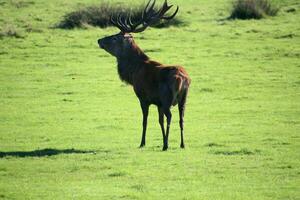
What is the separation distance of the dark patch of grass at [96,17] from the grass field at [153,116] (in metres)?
0.75

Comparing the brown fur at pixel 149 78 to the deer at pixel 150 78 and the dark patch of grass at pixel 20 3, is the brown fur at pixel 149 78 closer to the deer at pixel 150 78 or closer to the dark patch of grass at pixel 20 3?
the deer at pixel 150 78

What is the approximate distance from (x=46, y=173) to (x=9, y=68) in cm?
1559

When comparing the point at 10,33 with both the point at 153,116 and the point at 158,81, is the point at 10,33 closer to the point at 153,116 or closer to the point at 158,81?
the point at 153,116

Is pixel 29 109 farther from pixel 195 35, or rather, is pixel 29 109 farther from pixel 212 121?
pixel 195 35

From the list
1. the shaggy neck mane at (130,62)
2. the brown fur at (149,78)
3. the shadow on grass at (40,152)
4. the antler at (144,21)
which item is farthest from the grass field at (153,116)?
the antler at (144,21)

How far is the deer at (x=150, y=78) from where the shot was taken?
54.7ft

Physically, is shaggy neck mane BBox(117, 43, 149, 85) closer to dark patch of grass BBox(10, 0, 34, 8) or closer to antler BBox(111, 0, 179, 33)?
antler BBox(111, 0, 179, 33)

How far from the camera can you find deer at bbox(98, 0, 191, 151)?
16.7 metres

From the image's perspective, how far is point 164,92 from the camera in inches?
657

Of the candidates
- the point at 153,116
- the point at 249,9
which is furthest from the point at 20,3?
the point at 153,116

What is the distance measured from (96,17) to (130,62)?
67.7ft

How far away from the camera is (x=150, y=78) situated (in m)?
17.3

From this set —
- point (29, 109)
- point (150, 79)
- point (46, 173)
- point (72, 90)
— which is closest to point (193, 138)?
point (150, 79)

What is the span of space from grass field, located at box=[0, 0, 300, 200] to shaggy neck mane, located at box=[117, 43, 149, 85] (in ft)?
5.17
